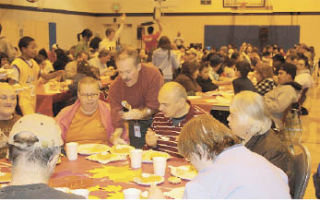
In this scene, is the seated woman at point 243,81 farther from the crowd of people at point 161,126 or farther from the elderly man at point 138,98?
the elderly man at point 138,98

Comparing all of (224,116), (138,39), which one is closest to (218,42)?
(138,39)

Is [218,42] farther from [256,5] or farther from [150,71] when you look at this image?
[150,71]

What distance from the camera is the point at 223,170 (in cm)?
157

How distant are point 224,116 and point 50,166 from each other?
4.45 m

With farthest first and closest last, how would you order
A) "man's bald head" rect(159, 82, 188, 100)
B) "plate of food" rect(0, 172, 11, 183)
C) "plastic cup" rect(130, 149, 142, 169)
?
"man's bald head" rect(159, 82, 188, 100) → "plastic cup" rect(130, 149, 142, 169) → "plate of food" rect(0, 172, 11, 183)

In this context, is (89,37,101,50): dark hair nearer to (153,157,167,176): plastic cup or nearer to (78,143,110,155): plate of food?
(78,143,110,155): plate of food

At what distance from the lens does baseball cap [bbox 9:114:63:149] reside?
1376mm

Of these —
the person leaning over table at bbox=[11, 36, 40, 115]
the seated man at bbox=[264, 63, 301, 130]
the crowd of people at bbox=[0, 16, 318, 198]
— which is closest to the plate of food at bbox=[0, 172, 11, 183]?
the crowd of people at bbox=[0, 16, 318, 198]

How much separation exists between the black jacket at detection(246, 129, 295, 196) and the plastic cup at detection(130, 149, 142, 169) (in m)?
0.66

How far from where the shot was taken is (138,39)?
61.6ft

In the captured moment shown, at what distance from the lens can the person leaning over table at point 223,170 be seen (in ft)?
5.01

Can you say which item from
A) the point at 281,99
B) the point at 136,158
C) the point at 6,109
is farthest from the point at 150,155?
the point at 281,99

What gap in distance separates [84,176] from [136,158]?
34 cm
